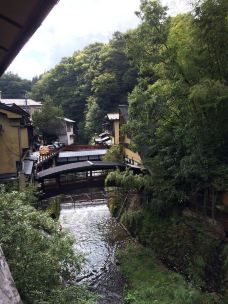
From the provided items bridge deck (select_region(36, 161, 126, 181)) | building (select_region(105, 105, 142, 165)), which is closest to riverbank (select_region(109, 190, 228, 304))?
bridge deck (select_region(36, 161, 126, 181))

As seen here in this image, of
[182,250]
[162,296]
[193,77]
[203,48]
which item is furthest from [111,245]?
[203,48]

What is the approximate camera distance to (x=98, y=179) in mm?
22484

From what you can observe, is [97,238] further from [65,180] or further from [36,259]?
[36,259]

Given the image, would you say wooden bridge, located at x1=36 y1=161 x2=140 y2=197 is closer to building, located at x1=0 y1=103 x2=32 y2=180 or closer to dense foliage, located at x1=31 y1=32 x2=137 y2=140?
building, located at x1=0 y1=103 x2=32 y2=180

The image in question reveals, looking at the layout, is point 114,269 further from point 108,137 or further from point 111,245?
point 108,137

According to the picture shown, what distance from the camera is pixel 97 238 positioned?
19.5 m

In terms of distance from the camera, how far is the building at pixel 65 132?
153ft

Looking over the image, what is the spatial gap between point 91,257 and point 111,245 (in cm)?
176

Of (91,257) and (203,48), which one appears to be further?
(91,257)

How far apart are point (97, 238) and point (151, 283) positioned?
6.24 metres

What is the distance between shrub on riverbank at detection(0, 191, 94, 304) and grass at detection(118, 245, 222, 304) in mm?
4773

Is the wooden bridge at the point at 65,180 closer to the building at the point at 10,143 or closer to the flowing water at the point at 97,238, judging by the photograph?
the building at the point at 10,143

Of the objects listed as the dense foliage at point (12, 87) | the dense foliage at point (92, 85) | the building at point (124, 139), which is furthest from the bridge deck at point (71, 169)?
the dense foliage at point (12, 87)

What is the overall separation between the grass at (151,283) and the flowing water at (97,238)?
522 mm
